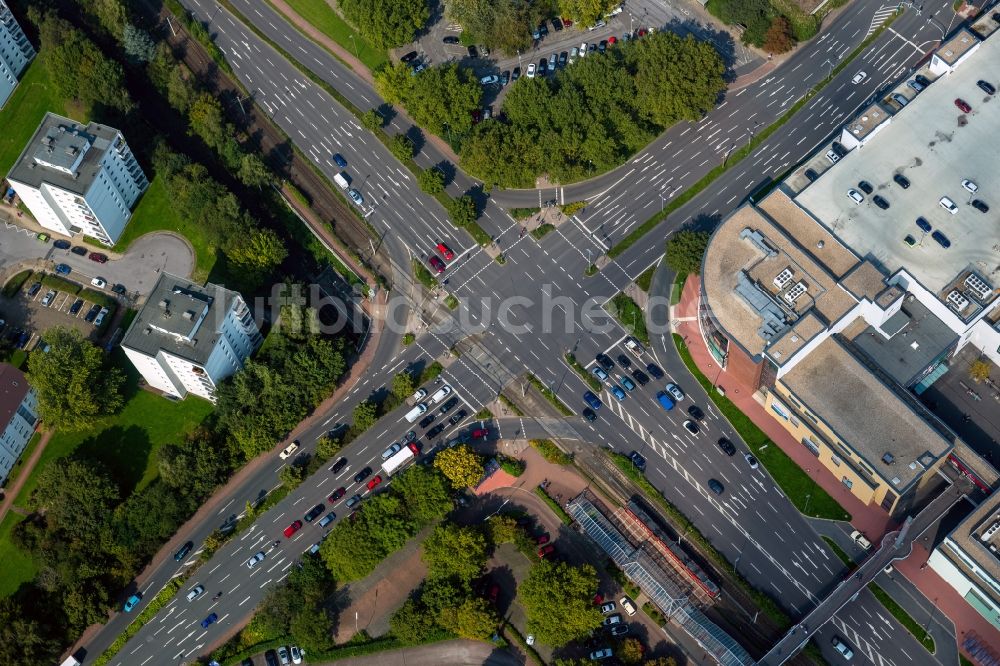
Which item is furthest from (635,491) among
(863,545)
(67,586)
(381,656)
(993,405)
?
(67,586)

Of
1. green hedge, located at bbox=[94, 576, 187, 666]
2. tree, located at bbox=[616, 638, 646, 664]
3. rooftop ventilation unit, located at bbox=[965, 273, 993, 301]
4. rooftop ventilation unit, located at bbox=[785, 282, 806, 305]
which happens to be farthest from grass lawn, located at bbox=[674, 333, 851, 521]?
green hedge, located at bbox=[94, 576, 187, 666]

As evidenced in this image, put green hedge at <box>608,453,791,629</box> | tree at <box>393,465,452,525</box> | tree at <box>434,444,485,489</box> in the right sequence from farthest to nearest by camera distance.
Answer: tree at <box>434,444,485,489</box>, tree at <box>393,465,452,525</box>, green hedge at <box>608,453,791,629</box>

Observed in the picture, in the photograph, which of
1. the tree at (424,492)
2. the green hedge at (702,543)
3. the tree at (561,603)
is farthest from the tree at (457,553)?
the green hedge at (702,543)

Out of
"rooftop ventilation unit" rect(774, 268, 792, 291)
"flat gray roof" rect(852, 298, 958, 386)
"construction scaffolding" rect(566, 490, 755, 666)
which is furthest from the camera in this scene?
"rooftop ventilation unit" rect(774, 268, 792, 291)

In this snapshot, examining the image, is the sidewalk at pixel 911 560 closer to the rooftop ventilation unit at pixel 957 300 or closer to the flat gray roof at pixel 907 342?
the flat gray roof at pixel 907 342

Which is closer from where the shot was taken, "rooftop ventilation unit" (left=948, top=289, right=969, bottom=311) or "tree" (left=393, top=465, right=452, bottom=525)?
"rooftop ventilation unit" (left=948, top=289, right=969, bottom=311)

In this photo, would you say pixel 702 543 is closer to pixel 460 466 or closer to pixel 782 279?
pixel 460 466

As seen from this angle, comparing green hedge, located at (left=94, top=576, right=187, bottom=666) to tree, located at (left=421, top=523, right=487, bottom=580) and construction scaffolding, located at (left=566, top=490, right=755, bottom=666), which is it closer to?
tree, located at (left=421, top=523, right=487, bottom=580)
